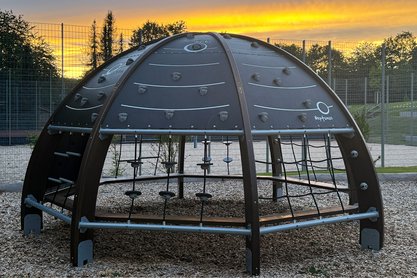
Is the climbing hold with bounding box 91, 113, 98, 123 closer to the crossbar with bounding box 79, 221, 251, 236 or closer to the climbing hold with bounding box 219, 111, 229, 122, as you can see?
the crossbar with bounding box 79, 221, 251, 236

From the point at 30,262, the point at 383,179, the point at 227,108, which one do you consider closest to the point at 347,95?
the point at 383,179

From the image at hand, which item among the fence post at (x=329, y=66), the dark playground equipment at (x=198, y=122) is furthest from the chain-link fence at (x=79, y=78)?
the dark playground equipment at (x=198, y=122)

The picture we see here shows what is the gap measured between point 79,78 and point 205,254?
20.8 feet

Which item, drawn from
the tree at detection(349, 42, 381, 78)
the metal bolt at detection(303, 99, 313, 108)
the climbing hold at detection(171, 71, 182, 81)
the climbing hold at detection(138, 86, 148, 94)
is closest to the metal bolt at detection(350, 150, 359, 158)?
the metal bolt at detection(303, 99, 313, 108)

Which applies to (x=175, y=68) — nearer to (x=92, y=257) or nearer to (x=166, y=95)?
(x=166, y=95)

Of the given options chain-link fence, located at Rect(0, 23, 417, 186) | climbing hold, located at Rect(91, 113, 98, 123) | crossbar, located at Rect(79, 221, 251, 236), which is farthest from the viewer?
chain-link fence, located at Rect(0, 23, 417, 186)

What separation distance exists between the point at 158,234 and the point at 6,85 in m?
6.68

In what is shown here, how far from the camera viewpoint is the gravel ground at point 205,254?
5.12 m

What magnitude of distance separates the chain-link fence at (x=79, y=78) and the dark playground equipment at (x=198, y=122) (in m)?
4.50

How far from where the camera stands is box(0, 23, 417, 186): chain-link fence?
10.9 meters

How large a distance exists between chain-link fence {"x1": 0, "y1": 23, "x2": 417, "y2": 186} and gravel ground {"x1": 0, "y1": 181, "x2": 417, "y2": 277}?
466 centimetres

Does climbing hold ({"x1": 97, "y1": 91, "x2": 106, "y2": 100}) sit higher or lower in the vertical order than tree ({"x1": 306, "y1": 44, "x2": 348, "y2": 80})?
lower

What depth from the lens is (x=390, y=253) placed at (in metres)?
5.86

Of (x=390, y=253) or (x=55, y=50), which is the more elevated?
(x=55, y=50)
